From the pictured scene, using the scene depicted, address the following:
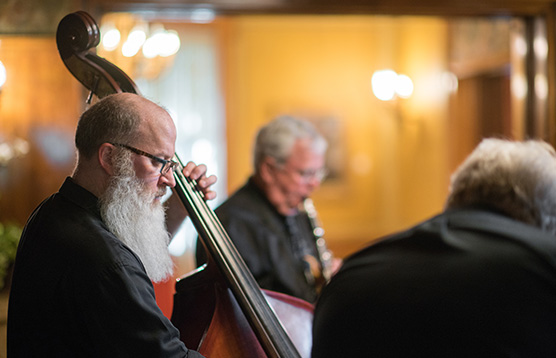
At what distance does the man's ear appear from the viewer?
4.75 feet

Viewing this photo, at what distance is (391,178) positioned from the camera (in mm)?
8266

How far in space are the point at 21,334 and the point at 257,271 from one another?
1192 millimetres

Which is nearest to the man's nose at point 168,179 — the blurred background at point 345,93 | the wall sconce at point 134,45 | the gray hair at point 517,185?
the gray hair at point 517,185

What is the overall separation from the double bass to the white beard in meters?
0.16

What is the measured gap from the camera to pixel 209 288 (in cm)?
166

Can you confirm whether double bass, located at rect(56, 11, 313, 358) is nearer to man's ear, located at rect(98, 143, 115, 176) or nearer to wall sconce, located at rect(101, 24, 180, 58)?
man's ear, located at rect(98, 143, 115, 176)

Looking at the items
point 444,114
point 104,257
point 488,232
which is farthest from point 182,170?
point 444,114

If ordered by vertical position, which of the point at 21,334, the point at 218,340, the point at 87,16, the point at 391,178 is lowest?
the point at 391,178

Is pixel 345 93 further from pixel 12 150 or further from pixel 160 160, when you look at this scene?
pixel 160 160

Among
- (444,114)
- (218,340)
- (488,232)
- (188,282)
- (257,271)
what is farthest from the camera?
(444,114)

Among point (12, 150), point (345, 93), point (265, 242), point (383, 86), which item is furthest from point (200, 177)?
point (345, 93)

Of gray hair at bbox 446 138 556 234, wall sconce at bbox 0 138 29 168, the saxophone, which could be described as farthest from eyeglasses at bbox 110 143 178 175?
wall sconce at bbox 0 138 29 168

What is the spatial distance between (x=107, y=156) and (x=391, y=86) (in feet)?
21.2

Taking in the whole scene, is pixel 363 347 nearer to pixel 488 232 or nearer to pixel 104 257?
pixel 488 232
